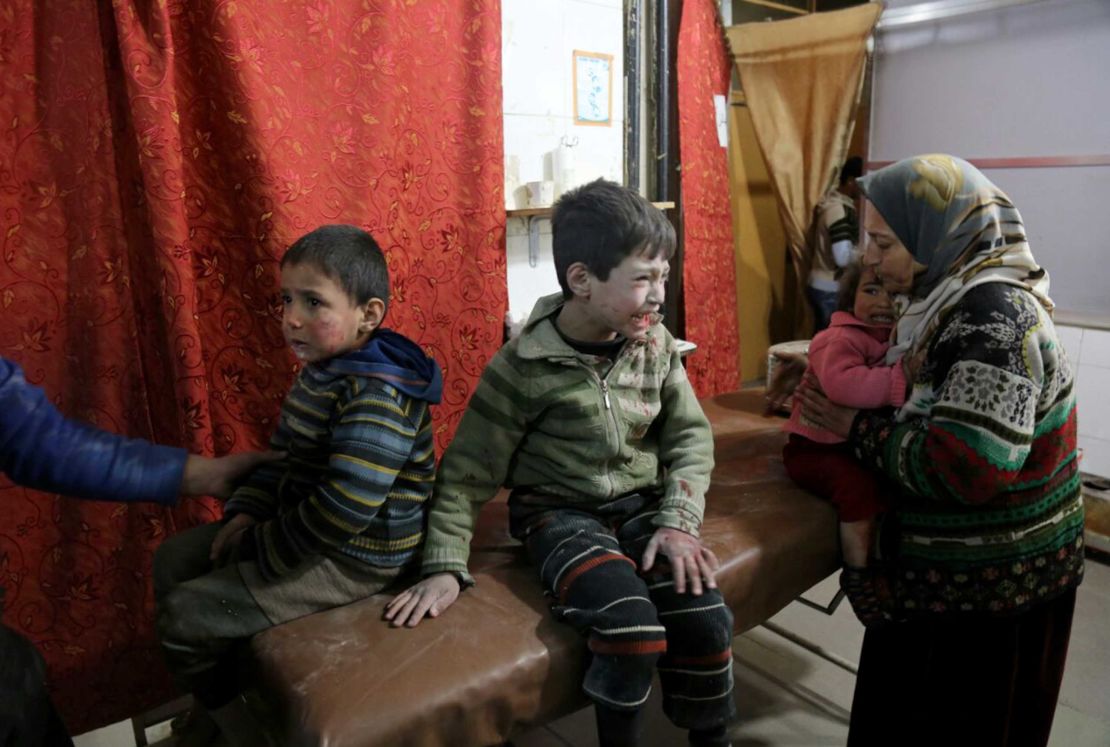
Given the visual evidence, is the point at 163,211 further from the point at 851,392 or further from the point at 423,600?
the point at 851,392

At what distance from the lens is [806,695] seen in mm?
2334

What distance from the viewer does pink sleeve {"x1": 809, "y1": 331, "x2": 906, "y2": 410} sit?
1.71 meters

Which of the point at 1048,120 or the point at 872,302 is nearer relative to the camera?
the point at 872,302

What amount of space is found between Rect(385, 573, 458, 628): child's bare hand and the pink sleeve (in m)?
0.97

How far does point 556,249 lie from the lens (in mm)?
1551

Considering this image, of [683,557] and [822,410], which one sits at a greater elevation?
[822,410]

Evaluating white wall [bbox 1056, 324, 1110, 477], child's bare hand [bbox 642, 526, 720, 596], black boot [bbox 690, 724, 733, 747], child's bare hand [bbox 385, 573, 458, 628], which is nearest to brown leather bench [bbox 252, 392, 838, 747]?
child's bare hand [bbox 385, 573, 458, 628]

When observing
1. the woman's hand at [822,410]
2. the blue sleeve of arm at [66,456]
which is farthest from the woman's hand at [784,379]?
the blue sleeve of arm at [66,456]

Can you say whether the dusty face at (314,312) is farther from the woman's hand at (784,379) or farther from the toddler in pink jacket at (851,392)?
the woman's hand at (784,379)

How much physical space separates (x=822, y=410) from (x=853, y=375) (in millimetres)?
114

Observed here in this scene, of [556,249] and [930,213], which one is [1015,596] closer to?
[930,213]

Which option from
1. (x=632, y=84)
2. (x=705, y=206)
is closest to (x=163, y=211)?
(x=632, y=84)

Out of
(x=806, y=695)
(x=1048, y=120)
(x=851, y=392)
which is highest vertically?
(x=1048, y=120)

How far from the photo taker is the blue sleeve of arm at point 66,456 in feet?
4.01
